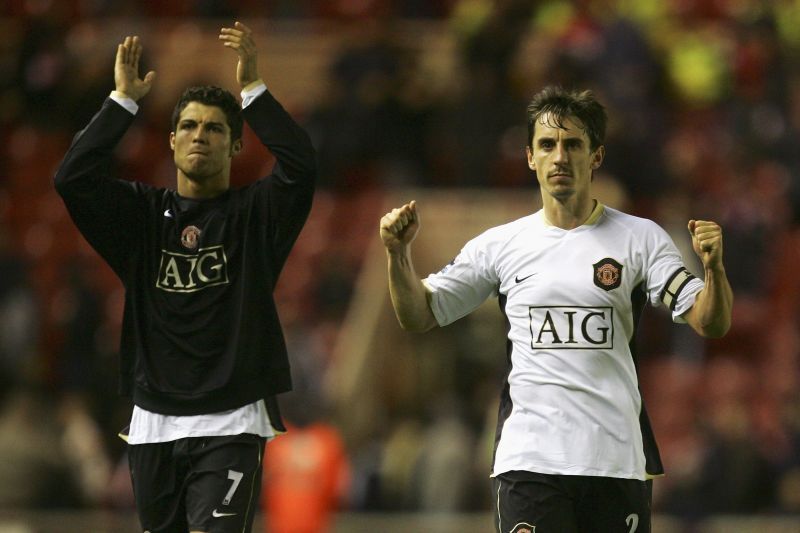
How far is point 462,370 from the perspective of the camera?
13062mm

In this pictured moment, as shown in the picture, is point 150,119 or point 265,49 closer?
point 150,119

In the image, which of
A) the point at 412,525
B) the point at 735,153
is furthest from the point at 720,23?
the point at 412,525

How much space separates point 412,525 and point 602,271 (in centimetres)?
597

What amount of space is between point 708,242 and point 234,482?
1.94 meters

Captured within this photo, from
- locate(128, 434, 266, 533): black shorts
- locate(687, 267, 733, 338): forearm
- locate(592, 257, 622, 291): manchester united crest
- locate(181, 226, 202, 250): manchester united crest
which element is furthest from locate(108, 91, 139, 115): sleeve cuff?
locate(687, 267, 733, 338): forearm

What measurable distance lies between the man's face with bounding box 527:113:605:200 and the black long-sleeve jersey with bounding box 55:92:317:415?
2.94ft

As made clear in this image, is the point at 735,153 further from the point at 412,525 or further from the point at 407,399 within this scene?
the point at 412,525

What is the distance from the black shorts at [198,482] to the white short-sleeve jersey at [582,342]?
0.94 meters

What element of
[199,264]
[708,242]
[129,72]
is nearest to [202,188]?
[199,264]

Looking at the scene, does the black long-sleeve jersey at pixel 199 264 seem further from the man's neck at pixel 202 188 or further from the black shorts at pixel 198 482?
the black shorts at pixel 198 482

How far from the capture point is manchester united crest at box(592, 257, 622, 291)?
17.5 feet

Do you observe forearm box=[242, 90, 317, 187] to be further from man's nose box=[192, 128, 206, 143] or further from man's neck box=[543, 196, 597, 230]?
man's neck box=[543, 196, 597, 230]

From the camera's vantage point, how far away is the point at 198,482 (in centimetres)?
549

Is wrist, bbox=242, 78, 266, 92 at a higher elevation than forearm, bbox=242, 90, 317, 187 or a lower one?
higher
